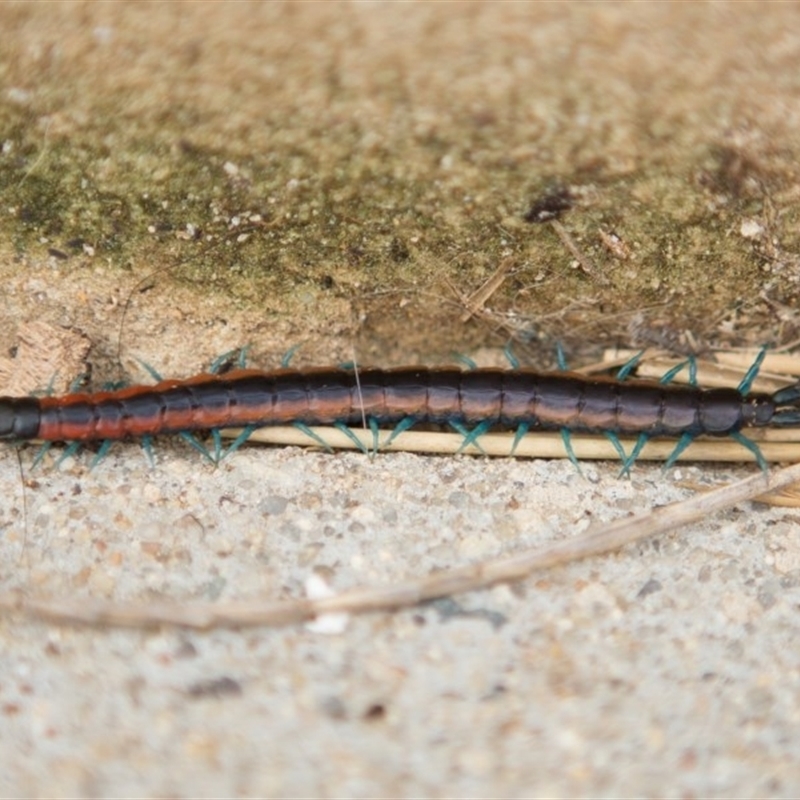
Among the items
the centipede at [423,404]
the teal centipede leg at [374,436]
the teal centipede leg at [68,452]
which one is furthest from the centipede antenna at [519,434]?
the teal centipede leg at [68,452]

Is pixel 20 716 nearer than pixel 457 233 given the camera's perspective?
Yes

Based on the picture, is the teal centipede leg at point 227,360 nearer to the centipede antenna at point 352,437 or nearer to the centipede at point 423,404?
the centipede at point 423,404

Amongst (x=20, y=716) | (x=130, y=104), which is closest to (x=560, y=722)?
(x=20, y=716)

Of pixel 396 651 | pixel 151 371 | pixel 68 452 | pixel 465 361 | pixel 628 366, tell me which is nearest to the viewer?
pixel 396 651

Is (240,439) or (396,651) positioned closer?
(396,651)

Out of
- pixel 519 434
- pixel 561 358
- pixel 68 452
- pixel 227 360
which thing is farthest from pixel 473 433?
pixel 68 452

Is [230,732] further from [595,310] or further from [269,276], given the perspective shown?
[595,310]

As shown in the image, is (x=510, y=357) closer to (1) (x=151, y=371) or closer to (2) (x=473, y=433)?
(2) (x=473, y=433)
